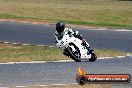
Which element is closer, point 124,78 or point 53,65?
point 124,78

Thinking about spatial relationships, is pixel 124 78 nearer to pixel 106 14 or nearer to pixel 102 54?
pixel 102 54

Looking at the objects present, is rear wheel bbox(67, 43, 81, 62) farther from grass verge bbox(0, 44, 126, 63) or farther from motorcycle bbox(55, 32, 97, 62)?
grass verge bbox(0, 44, 126, 63)

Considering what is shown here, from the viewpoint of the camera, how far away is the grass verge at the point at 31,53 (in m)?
28.2

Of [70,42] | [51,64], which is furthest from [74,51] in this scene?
[51,64]

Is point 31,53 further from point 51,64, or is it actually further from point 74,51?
point 74,51

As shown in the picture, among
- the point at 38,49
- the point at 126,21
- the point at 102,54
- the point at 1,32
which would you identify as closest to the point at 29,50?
the point at 38,49

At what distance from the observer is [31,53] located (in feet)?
99.7

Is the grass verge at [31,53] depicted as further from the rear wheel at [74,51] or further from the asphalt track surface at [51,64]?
the rear wheel at [74,51]

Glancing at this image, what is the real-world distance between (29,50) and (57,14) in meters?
28.3

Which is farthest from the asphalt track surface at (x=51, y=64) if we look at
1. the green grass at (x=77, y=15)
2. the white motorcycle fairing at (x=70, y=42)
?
the green grass at (x=77, y=15)

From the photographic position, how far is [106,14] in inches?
2437

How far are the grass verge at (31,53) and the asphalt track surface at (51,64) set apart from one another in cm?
111

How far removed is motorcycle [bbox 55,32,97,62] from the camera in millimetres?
5191

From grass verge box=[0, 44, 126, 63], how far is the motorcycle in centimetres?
1994
